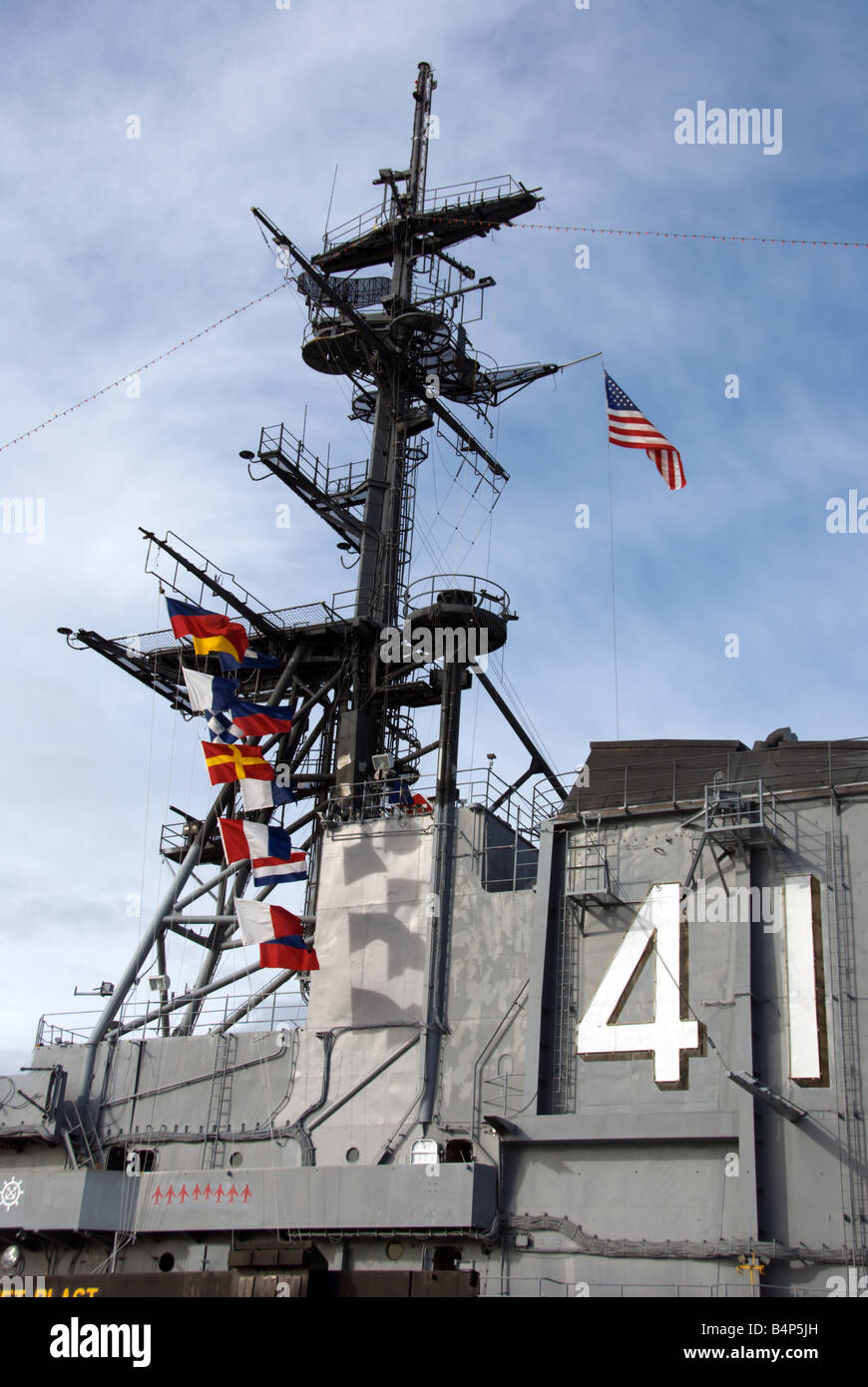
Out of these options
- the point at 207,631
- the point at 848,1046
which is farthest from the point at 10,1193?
the point at 848,1046

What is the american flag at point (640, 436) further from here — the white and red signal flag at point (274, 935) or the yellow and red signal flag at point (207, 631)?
the white and red signal flag at point (274, 935)

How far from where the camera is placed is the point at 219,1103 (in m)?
20.6

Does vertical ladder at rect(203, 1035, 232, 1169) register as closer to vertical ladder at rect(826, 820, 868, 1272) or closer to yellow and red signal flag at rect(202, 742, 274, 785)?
yellow and red signal flag at rect(202, 742, 274, 785)

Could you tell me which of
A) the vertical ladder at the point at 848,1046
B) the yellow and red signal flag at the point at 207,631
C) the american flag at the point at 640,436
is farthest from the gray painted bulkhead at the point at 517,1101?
the american flag at the point at 640,436

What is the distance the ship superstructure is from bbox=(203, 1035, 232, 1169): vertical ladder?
5 cm

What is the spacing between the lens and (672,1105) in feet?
55.7

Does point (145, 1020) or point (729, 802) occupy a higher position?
point (729, 802)

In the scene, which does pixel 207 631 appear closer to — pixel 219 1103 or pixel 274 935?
pixel 274 935

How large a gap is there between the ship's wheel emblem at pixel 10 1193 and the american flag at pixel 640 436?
15256mm

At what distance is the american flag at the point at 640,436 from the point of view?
22.8 metres

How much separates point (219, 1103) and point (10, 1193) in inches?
135
